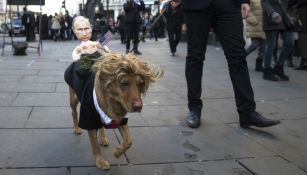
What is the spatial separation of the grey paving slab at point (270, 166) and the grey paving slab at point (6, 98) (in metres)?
3.47

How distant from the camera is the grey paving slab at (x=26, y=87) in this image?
753cm

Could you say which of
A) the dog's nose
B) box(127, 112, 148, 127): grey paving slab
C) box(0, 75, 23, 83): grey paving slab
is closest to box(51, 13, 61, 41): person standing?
box(0, 75, 23, 83): grey paving slab

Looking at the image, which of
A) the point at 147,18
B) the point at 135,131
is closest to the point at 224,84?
the point at 135,131

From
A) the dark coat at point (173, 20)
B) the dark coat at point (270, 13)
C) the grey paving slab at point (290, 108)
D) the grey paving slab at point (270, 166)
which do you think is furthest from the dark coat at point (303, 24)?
the grey paving slab at point (270, 166)

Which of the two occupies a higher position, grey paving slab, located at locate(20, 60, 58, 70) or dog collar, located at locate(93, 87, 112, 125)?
dog collar, located at locate(93, 87, 112, 125)

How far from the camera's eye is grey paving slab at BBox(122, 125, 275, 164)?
4211 mm

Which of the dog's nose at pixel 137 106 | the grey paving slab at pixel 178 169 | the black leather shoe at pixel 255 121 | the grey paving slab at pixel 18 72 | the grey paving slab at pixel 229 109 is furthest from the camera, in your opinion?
the grey paving slab at pixel 18 72

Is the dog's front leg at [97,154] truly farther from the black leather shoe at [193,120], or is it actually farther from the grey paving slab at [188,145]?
the black leather shoe at [193,120]

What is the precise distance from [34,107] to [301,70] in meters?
6.48

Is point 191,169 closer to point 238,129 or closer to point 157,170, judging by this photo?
point 157,170

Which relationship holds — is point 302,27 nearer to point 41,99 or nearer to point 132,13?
point 41,99

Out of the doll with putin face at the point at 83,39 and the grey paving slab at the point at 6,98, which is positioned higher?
the doll with putin face at the point at 83,39

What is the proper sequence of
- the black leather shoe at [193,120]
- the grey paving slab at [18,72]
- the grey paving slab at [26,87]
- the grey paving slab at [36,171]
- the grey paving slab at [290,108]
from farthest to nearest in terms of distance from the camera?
1. the grey paving slab at [18,72]
2. the grey paving slab at [26,87]
3. the grey paving slab at [290,108]
4. the black leather shoe at [193,120]
5. the grey paving slab at [36,171]

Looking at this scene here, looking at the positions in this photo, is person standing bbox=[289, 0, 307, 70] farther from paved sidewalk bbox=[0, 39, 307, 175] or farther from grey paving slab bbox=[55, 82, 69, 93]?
grey paving slab bbox=[55, 82, 69, 93]
